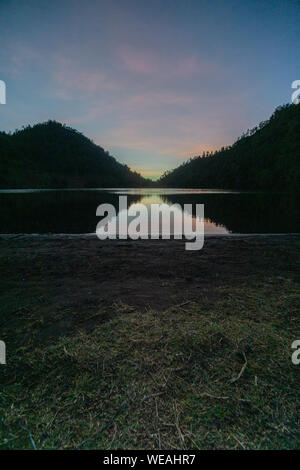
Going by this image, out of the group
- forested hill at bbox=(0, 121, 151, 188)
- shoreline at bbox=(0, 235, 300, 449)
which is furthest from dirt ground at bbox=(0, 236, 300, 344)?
forested hill at bbox=(0, 121, 151, 188)

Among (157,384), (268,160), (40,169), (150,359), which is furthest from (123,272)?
(40,169)

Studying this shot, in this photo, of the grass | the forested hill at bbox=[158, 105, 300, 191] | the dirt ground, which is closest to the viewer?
the grass

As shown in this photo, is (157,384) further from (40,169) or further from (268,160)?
(40,169)

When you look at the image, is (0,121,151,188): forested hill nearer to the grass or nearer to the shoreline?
the shoreline

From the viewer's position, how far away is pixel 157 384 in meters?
2.55

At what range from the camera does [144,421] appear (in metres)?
2.14

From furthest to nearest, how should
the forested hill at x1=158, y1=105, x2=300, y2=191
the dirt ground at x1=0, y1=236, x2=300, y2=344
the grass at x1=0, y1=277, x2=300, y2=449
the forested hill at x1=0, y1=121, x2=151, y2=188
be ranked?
the forested hill at x1=0, y1=121, x2=151, y2=188
the forested hill at x1=158, y1=105, x2=300, y2=191
the dirt ground at x1=0, y1=236, x2=300, y2=344
the grass at x1=0, y1=277, x2=300, y2=449

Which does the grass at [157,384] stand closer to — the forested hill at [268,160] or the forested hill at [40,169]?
the forested hill at [268,160]

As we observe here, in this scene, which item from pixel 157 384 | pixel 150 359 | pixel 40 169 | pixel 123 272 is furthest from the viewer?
pixel 40 169

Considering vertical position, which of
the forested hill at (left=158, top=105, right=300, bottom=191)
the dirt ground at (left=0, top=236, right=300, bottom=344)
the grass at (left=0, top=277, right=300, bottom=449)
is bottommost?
the grass at (left=0, top=277, right=300, bottom=449)

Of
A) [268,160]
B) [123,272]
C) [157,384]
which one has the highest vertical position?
[268,160]

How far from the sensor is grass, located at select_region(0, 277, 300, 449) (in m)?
2.04

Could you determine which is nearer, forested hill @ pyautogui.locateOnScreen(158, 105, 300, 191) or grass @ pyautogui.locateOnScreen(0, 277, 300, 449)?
grass @ pyautogui.locateOnScreen(0, 277, 300, 449)
